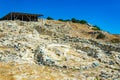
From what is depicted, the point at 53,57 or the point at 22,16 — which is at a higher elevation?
the point at 22,16

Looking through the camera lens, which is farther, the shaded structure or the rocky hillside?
the shaded structure

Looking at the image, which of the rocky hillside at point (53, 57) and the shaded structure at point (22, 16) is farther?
the shaded structure at point (22, 16)

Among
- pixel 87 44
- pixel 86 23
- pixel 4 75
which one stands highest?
pixel 86 23

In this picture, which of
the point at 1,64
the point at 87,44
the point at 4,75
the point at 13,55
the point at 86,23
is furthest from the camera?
the point at 86,23

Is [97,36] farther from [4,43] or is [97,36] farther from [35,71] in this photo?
[35,71]

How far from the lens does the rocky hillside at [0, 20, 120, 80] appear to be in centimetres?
4569

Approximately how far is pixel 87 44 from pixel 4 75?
23.6 metres

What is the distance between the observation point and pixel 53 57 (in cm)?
5162

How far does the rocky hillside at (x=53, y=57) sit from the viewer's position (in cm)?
4569

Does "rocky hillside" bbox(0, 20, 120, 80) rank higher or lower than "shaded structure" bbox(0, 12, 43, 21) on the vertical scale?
lower

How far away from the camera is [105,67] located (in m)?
51.8

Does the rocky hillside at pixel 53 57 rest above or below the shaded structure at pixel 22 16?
below

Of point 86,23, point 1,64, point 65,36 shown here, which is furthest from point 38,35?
point 86,23

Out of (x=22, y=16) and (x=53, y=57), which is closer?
(x=53, y=57)
